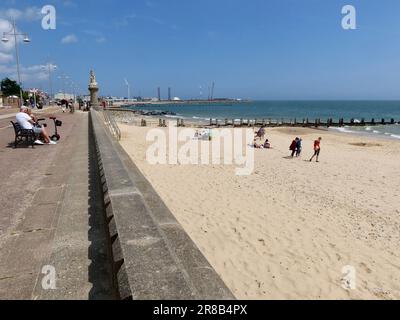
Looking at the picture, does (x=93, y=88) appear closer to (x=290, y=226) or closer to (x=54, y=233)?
(x=290, y=226)

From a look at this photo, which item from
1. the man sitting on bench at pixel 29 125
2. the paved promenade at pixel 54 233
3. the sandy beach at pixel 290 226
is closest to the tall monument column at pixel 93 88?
the sandy beach at pixel 290 226

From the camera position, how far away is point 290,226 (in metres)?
7.70

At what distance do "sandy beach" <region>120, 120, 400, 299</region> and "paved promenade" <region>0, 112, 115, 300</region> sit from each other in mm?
2410

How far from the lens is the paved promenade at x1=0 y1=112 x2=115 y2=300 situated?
9.03 ft

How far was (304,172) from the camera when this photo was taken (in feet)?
49.1

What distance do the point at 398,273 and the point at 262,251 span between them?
248cm

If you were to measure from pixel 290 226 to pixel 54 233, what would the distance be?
5537 millimetres

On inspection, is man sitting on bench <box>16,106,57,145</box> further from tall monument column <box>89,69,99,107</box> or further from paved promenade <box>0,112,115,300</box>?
tall monument column <box>89,69,99,107</box>

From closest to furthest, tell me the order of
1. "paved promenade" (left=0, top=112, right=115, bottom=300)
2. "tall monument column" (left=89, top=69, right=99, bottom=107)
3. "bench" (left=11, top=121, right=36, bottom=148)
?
"paved promenade" (left=0, top=112, right=115, bottom=300)
"bench" (left=11, top=121, right=36, bottom=148)
"tall monument column" (left=89, top=69, right=99, bottom=107)

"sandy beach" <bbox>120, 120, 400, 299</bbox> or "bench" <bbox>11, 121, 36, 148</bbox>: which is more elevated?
"bench" <bbox>11, 121, 36, 148</bbox>

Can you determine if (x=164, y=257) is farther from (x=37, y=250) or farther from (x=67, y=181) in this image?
(x=67, y=181)

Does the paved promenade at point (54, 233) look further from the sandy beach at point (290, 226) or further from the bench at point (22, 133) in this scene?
the bench at point (22, 133)

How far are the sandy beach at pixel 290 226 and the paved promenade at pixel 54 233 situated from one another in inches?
94.9

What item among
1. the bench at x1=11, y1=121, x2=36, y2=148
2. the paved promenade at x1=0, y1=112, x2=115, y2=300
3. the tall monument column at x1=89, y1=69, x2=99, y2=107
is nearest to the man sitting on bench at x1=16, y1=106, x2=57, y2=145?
the bench at x1=11, y1=121, x2=36, y2=148
